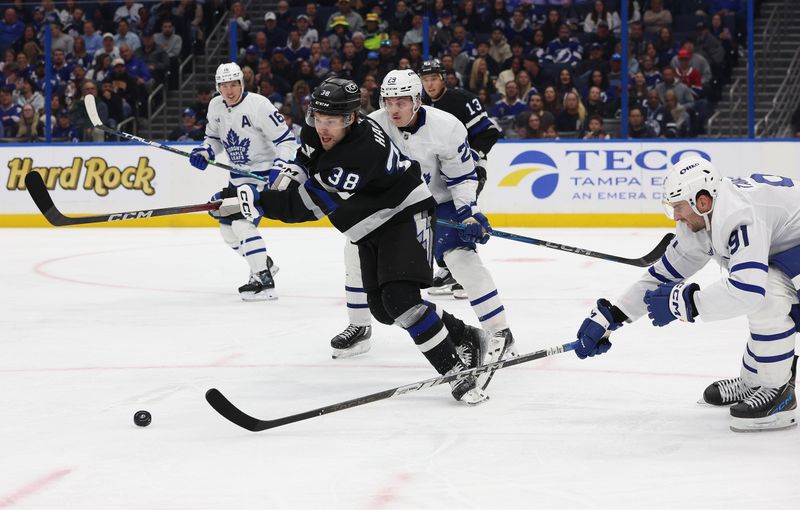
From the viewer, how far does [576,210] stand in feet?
31.7

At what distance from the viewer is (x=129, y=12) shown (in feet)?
37.0

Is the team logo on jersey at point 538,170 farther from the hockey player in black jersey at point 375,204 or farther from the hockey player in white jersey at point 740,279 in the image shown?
the hockey player in white jersey at point 740,279

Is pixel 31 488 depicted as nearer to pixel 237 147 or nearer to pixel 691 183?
pixel 691 183

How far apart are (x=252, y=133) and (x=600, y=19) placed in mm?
4852

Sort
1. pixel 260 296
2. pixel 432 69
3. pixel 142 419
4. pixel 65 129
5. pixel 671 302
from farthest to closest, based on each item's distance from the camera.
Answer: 1. pixel 65 129
2. pixel 260 296
3. pixel 432 69
4. pixel 142 419
5. pixel 671 302

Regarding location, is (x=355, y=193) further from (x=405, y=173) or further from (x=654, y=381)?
(x=654, y=381)

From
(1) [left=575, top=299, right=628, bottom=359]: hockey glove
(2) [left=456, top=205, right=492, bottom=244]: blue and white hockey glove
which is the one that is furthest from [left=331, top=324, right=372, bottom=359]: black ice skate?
(1) [left=575, top=299, right=628, bottom=359]: hockey glove

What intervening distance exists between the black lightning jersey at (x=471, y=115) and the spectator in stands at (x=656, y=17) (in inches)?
184

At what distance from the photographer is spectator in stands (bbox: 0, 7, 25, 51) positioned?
11.3 m

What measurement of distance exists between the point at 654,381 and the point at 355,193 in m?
1.27

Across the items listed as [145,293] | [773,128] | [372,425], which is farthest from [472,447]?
[773,128]

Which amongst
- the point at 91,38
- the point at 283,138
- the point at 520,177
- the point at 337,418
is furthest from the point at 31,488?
the point at 91,38

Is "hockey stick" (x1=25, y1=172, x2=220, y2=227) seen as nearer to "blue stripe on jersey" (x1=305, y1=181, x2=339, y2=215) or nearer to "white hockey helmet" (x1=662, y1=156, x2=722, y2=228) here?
"blue stripe on jersey" (x1=305, y1=181, x2=339, y2=215)

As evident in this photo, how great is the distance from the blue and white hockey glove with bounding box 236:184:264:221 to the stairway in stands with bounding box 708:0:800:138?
688 centimetres
